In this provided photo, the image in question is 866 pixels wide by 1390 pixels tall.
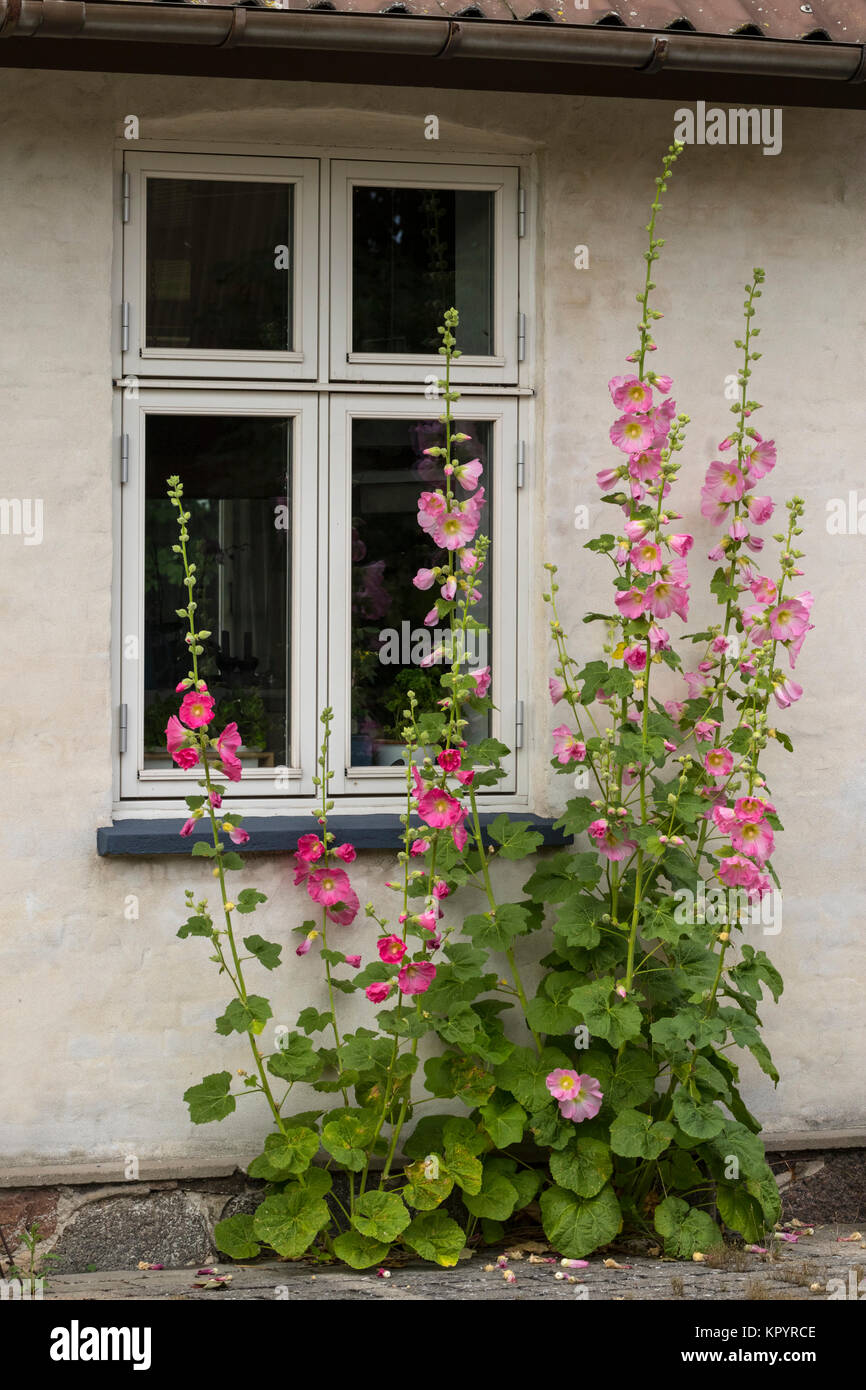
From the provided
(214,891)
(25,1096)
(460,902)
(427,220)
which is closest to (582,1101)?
(460,902)

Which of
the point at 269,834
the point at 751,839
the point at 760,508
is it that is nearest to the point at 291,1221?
the point at 269,834

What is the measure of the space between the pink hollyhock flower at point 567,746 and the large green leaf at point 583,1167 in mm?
1060

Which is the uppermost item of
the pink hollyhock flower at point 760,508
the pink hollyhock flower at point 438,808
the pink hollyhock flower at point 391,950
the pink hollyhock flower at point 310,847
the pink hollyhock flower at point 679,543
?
the pink hollyhock flower at point 760,508

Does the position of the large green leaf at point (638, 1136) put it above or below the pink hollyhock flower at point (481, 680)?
below

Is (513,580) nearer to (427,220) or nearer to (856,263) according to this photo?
(427,220)

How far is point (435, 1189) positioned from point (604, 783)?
1.25 meters

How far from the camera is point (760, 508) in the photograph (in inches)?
175

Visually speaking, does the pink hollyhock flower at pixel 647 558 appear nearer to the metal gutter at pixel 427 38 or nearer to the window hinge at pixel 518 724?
the window hinge at pixel 518 724

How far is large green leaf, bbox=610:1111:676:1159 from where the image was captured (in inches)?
160

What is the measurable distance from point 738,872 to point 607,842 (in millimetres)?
378

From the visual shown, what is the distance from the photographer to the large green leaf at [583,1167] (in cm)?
412

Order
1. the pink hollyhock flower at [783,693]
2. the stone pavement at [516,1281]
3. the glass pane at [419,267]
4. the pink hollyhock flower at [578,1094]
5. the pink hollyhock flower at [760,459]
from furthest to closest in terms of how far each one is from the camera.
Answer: the glass pane at [419,267] < the pink hollyhock flower at [760,459] < the pink hollyhock flower at [783,693] < the pink hollyhock flower at [578,1094] < the stone pavement at [516,1281]

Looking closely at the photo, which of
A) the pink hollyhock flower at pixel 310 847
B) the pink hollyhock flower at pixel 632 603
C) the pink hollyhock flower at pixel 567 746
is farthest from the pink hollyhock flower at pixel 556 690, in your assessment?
the pink hollyhock flower at pixel 310 847

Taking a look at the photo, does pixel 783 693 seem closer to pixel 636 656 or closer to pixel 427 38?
pixel 636 656
